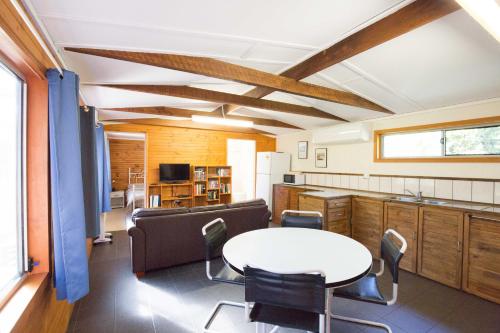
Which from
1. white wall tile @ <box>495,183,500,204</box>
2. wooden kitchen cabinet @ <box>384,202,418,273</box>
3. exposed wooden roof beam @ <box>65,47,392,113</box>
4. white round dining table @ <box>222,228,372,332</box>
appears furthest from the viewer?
wooden kitchen cabinet @ <box>384,202,418,273</box>

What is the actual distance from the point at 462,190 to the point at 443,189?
20 cm

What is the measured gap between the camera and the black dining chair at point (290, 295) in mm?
1242

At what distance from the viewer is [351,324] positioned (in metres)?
2.02

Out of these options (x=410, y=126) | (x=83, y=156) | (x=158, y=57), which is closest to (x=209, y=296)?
(x=83, y=156)

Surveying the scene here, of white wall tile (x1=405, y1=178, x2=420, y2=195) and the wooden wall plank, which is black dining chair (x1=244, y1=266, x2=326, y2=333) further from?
the wooden wall plank

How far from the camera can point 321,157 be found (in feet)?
16.9

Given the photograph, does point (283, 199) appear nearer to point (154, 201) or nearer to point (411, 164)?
point (411, 164)

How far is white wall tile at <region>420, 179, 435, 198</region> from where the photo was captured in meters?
3.32

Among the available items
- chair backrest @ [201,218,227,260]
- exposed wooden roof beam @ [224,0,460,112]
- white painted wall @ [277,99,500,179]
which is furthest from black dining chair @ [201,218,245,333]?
white painted wall @ [277,99,500,179]

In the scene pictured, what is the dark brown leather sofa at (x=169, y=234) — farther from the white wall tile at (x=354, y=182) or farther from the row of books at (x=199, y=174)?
the row of books at (x=199, y=174)

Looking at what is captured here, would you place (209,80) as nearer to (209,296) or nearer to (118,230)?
(209,296)

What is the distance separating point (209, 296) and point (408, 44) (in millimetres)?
3026

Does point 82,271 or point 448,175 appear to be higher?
point 448,175

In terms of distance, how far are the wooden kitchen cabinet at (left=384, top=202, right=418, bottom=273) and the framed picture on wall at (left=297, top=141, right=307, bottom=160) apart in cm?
260
